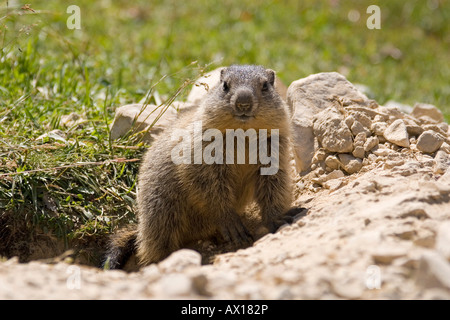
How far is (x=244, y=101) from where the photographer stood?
4250 millimetres

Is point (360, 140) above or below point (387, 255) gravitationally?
above

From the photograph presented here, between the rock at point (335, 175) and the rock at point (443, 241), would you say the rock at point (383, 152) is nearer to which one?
the rock at point (335, 175)

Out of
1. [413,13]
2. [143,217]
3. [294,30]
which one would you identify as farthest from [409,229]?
[413,13]

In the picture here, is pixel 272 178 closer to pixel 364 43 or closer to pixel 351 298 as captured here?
pixel 351 298

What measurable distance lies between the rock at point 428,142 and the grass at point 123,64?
1.83m

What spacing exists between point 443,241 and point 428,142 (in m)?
2.00

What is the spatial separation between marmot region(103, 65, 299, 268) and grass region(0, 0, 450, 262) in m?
0.40

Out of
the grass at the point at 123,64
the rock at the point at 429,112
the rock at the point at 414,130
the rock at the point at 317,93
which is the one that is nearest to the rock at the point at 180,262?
the grass at the point at 123,64

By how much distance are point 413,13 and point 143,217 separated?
7.74 metres

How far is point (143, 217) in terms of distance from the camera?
4926mm

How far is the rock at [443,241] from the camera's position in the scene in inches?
111

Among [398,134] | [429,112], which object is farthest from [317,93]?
[429,112]

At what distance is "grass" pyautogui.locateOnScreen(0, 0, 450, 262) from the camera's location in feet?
16.3

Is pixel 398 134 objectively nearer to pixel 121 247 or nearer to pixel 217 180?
pixel 217 180
